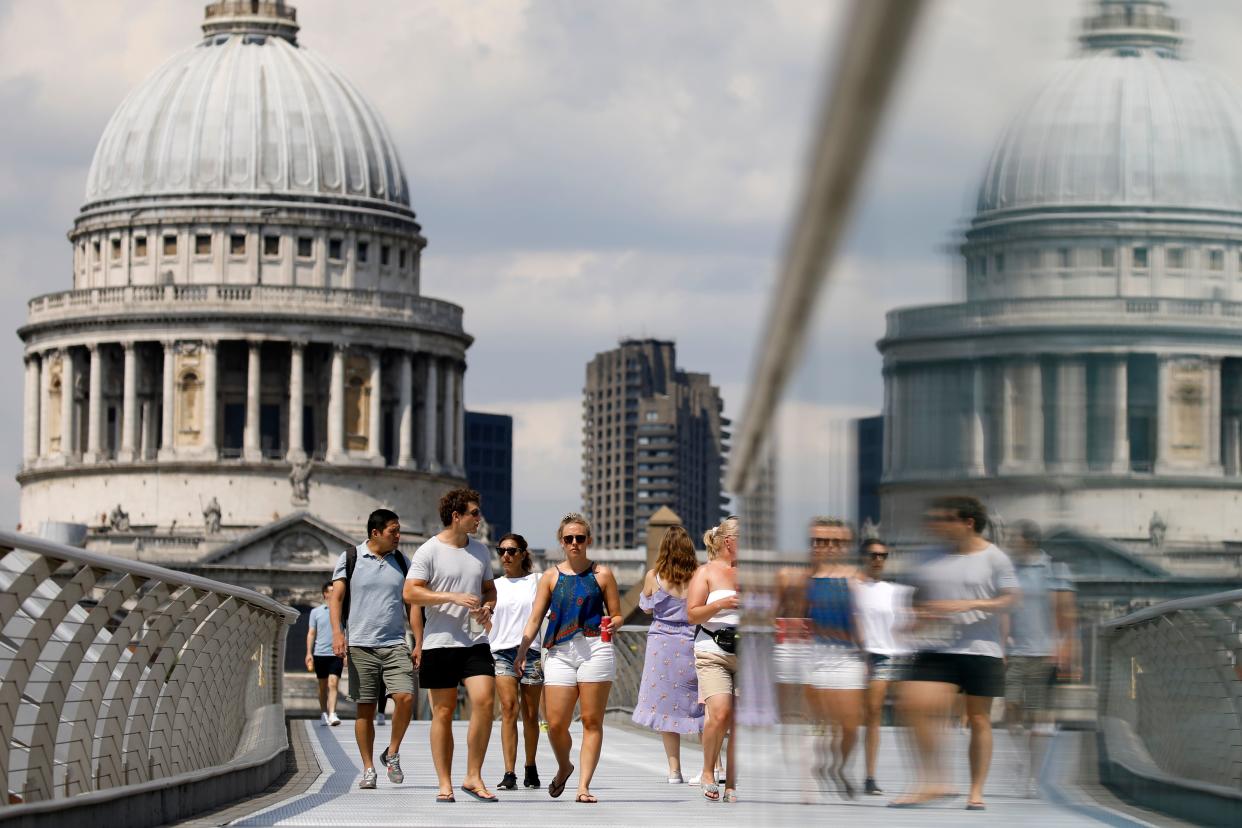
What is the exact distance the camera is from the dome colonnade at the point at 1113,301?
9.13ft

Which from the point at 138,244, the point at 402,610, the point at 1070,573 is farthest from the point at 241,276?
the point at 1070,573

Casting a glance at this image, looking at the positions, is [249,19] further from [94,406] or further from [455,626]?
[455,626]

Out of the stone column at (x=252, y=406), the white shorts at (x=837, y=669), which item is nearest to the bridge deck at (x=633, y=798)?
the white shorts at (x=837, y=669)

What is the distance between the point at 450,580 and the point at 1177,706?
12075 mm

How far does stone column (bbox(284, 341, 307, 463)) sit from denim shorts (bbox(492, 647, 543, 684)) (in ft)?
337

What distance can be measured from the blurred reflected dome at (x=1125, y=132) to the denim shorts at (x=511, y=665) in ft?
45.7

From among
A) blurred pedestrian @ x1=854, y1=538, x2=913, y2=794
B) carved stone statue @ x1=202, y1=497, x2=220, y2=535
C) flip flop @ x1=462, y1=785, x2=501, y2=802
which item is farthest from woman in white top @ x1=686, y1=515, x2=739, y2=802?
carved stone statue @ x1=202, y1=497, x2=220, y2=535

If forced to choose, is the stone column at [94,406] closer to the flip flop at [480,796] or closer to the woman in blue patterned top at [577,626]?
the flip flop at [480,796]

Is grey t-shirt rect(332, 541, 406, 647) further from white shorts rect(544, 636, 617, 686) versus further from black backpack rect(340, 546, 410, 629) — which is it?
white shorts rect(544, 636, 617, 686)

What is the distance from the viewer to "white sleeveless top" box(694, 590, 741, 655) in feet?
48.4

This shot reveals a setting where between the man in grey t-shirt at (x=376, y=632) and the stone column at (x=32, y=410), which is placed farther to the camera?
the stone column at (x=32, y=410)

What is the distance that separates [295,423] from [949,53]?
11803 cm

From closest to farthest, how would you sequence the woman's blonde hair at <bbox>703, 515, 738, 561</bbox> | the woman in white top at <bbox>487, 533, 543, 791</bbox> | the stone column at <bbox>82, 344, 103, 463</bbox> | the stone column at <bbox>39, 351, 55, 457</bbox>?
the woman's blonde hair at <bbox>703, 515, 738, 561</bbox> → the woman in white top at <bbox>487, 533, 543, 791</bbox> → the stone column at <bbox>82, 344, 103, 463</bbox> → the stone column at <bbox>39, 351, 55, 457</bbox>

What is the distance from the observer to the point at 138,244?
12250 centimetres
